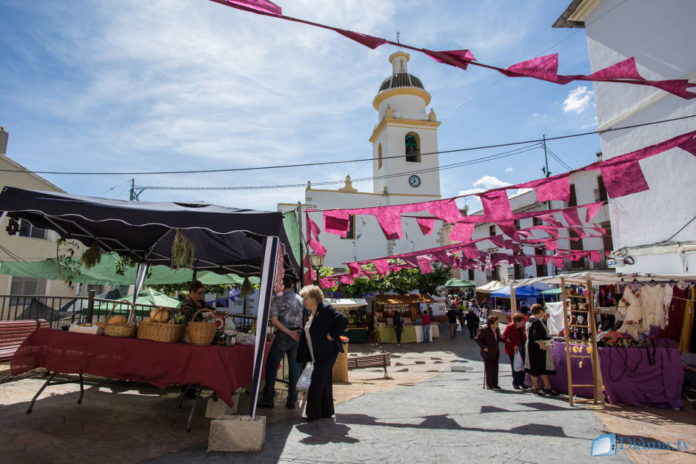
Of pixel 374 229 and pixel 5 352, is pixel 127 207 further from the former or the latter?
pixel 374 229

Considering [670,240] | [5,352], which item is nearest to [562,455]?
[5,352]

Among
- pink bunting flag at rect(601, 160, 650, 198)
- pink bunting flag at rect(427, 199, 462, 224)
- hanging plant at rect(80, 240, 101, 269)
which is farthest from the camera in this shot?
pink bunting flag at rect(427, 199, 462, 224)

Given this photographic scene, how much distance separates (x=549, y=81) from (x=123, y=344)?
18.2 ft

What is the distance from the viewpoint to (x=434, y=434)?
4.34 meters

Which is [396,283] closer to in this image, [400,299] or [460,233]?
[400,299]

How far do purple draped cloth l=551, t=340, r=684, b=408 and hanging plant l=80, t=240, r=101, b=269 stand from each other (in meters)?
8.01

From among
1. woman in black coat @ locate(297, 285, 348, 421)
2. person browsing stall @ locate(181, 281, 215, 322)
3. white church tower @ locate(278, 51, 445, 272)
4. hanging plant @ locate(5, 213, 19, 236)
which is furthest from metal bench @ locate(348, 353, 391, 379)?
white church tower @ locate(278, 51, 445, 272)

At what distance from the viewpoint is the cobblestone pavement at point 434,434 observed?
143 inches

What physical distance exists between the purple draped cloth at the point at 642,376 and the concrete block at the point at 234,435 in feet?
18.2

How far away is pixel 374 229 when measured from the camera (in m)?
27.6

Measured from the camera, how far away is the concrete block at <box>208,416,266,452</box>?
3.63m

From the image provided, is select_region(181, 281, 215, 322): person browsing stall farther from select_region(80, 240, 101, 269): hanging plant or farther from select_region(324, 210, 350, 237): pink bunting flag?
select_region(324, 210, 350, 237): pink bunting flag

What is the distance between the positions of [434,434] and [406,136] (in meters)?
25.4

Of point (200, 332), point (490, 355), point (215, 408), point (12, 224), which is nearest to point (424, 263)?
point (490, 355)
